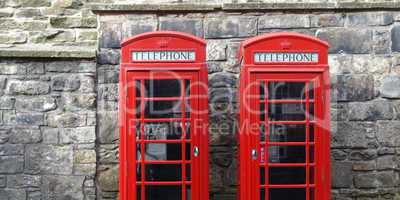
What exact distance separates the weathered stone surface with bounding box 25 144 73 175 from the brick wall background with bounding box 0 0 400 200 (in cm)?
1

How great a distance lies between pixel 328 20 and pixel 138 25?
7.47ft

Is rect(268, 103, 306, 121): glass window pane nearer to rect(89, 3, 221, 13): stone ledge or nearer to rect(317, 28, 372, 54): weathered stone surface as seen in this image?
rect(317, 28, 372, 54): weathered stone surface

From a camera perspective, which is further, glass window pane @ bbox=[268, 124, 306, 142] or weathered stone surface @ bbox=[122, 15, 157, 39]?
weathered stone surface @ bbox=[122, 15, 157, 39]

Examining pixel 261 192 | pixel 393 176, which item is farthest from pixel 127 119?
pixel 393 176

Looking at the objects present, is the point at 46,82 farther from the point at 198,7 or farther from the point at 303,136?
the point at 303,136

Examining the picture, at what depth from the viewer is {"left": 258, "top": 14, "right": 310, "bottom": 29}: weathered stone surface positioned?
6266mm

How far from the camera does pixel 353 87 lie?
620 centimetres

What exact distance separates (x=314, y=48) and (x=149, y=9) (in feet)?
6.99

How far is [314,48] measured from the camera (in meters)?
5.15

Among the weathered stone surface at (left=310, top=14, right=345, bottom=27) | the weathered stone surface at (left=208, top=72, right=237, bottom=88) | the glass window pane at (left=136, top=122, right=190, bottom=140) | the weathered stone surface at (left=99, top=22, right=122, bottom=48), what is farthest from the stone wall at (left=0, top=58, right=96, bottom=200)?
the weathered stone surface at (left=310, top=14, right=345, bottom=27)

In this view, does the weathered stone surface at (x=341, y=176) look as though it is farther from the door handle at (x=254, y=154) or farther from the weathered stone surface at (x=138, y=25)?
the weathered stone surface at (x=138, y=25)

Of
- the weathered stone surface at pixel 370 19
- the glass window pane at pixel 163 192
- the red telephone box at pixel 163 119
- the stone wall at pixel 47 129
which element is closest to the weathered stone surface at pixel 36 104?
the stone wall at pixel 47 129

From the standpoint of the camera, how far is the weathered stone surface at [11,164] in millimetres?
6152

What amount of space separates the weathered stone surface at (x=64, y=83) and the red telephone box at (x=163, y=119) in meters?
1.30
